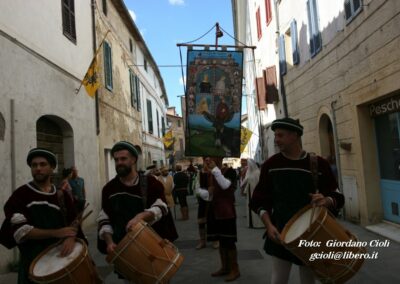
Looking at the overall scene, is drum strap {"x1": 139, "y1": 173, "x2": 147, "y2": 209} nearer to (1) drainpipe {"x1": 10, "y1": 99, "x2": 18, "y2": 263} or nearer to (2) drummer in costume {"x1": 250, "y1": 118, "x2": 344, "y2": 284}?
(2) drummer in costume {"x1": 250, "y1": 118, "x2": 344, "y2": 284}

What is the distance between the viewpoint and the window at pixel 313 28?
35.3 feet

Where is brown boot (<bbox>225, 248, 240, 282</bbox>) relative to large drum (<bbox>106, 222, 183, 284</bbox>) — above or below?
below

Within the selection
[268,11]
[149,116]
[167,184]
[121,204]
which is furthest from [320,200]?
[149,116]

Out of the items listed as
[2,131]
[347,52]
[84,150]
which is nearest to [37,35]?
[2,131]

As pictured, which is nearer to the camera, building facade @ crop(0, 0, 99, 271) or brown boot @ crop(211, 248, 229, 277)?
brown boot @ crop(211, 248, 229, 277)

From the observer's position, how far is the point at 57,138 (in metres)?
10.2

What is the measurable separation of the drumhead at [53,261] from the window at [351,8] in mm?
7220

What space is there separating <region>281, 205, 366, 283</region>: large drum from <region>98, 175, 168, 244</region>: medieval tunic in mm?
1184

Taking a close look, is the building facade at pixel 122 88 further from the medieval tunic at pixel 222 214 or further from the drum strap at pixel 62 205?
the drum strap at pixel 62 205

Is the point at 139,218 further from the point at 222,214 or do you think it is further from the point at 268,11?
the point at 268,11

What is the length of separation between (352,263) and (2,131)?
5.97 metres

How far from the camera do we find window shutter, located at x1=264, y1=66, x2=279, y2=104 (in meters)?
15.5

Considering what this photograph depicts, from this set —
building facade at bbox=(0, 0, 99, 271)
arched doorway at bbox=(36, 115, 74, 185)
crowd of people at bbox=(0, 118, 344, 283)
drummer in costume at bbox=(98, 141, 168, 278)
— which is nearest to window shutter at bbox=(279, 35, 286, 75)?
building facade at bbox=(0, 0, 99, 271)

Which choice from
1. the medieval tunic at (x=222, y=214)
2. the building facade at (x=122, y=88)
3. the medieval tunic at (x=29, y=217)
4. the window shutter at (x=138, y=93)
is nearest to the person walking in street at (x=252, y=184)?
the medieval tunic at (x=222, y=214)
